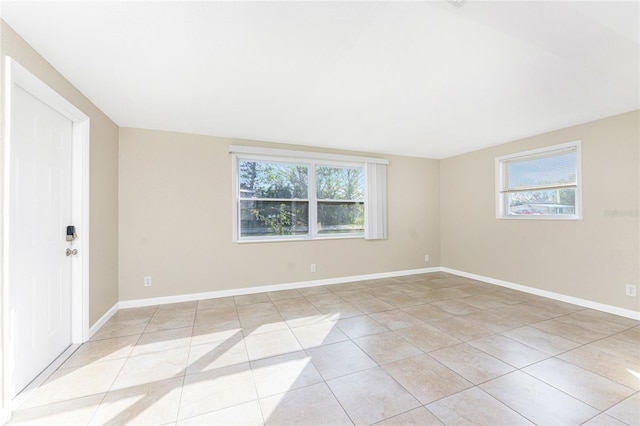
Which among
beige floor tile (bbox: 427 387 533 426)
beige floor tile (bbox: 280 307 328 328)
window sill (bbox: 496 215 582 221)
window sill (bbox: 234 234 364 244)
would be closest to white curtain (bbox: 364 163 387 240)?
window sill (bbox: 234 234 364 244)

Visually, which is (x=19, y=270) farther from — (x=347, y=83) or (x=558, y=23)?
(x=558, y=23)

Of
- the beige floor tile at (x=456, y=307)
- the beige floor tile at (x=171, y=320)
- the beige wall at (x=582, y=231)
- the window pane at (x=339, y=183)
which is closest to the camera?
the beige floor tile at (x=171, y=320)

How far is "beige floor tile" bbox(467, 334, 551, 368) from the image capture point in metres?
2.21

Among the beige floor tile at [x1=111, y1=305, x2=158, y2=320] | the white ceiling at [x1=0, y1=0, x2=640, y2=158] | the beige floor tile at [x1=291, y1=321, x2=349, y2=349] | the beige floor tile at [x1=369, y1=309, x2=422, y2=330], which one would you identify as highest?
the white ceiling at [x1=0, y1=0, x2=640, y2=158]

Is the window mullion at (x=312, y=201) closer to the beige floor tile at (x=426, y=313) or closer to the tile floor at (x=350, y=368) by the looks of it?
the tile floor at (x=350, y=368)

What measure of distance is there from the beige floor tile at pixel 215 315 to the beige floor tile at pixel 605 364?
10.7 ft

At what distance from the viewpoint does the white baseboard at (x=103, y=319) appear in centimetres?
272

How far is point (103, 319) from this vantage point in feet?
9.80

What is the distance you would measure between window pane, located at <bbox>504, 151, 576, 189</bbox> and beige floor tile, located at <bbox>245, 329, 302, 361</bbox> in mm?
4218

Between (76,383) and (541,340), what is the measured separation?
3.94 metres

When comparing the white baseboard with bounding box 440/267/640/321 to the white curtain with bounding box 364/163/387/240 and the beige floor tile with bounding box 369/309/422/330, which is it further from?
the beige floor tile with bounding box 369/309/422/330

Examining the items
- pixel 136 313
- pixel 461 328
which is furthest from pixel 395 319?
pixel 136 313

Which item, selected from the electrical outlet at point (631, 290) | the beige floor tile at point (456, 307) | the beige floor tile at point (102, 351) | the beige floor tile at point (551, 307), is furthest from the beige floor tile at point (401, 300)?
the beige floor tile at point (102, 351)

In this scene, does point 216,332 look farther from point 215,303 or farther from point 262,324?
point 215,303
